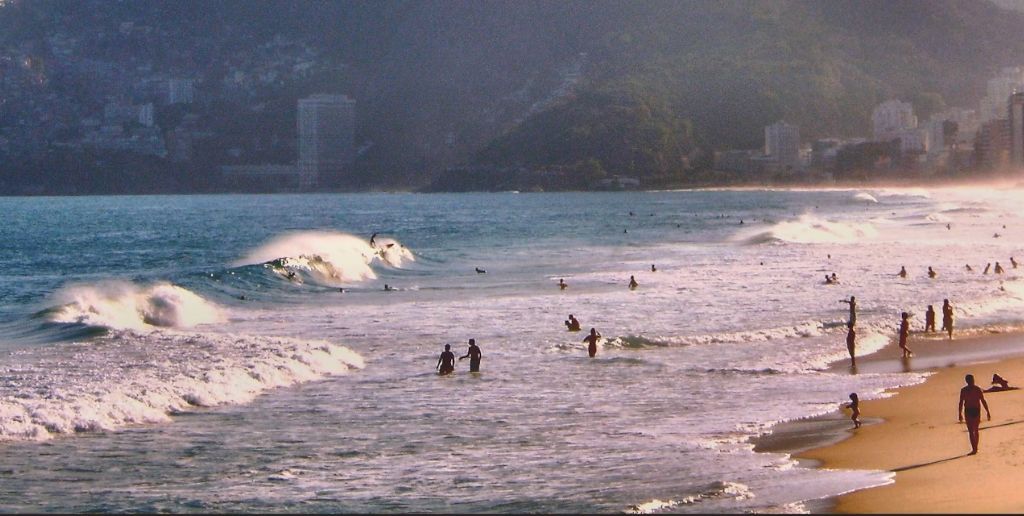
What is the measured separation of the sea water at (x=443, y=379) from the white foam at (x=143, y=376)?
2.6 inches

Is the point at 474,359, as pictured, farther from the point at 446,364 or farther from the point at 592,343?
the point at 592,343

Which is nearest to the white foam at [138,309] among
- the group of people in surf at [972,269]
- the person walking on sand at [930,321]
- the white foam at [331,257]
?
the white foam at [331,257]

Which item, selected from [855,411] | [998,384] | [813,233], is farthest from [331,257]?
[855,411]

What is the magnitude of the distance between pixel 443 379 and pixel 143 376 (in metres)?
4.87

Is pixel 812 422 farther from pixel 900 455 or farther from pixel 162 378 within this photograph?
pixel 162 378

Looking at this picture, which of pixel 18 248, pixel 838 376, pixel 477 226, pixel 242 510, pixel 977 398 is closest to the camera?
pixel 242 510

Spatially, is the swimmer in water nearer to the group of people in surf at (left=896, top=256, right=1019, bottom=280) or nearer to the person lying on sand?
the person lying on sand

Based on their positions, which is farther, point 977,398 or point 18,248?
point 18,248

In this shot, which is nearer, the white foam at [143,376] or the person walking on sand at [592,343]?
the white foam at [143,376]

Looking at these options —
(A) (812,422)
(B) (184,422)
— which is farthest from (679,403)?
(B) (184,422)

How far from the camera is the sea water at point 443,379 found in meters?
15.6

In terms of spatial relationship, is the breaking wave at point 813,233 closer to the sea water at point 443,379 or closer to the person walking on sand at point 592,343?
the sea water at point 443,379

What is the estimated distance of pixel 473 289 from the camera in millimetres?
42750

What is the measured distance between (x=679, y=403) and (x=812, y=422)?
2336 mm
